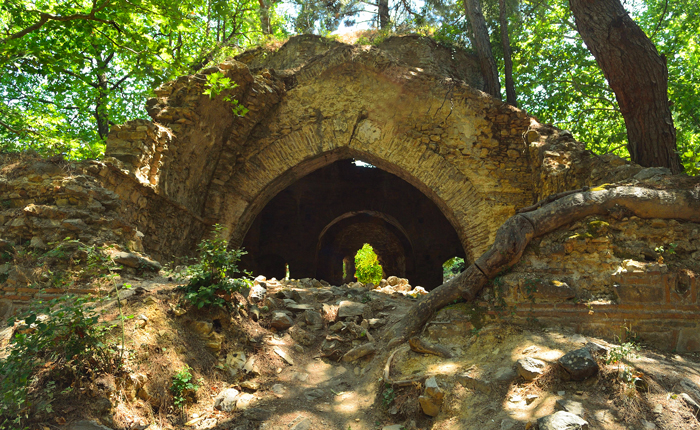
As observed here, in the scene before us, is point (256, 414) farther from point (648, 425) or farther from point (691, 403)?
point (691, 403)

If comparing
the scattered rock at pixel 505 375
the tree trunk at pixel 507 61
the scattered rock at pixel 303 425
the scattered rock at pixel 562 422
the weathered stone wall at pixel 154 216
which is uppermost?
the tree trunk at pixel 507 61

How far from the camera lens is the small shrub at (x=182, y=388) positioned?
3234mm

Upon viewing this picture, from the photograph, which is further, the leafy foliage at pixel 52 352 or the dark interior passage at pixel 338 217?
the dark interior passage at pixel 338 217

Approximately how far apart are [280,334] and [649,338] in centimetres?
349

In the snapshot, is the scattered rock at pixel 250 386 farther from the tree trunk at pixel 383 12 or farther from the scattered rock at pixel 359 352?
the tree trunk at pixel 383 12

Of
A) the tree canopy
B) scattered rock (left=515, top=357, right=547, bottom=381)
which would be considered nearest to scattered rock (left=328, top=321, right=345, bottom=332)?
scattered rock (left=515, top=357, right=547, bottom=381)

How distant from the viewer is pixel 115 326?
3217 millimetres

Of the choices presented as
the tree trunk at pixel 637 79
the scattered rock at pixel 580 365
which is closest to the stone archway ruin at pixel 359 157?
the tree trunk at pixel 637 79

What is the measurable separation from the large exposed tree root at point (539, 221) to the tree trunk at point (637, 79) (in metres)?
1.81

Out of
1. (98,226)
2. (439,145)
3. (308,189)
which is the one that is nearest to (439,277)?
(308,189)

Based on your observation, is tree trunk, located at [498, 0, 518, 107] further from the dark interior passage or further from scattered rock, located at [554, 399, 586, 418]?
scattered rock, located at [554, 399, 586, 418]

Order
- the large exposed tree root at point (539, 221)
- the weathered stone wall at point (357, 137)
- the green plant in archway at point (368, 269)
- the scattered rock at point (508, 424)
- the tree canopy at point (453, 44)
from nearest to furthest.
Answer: the scattered rock at point (508, 424) < the large exposed tree root at point (539, 221) < the weathered stone wall at point (357, 137) < the tree canopy at point (453, 44) < the green plant in archway at point (368, 269)

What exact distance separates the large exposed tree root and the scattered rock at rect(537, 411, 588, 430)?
1.59 meters

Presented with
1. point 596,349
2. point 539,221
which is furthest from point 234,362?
point 539,221
